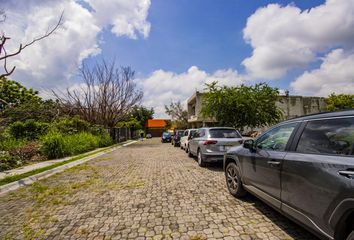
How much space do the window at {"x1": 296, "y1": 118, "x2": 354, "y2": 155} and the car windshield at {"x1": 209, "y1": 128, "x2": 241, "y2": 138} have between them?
5.59 metres

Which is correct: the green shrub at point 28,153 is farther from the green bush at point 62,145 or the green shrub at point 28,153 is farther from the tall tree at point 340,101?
the tall tree at point 340,101

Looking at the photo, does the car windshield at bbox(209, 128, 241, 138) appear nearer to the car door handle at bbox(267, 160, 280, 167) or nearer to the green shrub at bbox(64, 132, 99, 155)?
the car door handle at bbox(267, 160, 280, 167)

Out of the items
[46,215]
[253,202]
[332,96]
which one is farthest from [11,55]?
[332,96]

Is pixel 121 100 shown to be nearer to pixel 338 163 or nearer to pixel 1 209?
pixel 1 209

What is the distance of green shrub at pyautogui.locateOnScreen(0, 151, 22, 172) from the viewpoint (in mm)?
8795

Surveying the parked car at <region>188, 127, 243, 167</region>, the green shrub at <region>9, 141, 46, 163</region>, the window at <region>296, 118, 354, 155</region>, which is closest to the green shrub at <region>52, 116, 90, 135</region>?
the green shrub at <region>9, 141, 46, 163</region>

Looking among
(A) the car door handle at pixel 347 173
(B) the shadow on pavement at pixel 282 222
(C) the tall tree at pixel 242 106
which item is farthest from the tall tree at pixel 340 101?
(A) the car door handle at pixel 347 173

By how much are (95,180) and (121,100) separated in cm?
2079

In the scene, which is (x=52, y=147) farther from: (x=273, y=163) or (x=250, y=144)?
(x=273, y=163)

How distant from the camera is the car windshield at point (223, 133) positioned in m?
8.57

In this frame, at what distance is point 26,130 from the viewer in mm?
14453

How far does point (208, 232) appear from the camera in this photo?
335cm

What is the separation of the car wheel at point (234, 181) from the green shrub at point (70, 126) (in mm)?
14587

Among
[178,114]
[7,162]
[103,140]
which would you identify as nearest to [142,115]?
[178,114]
